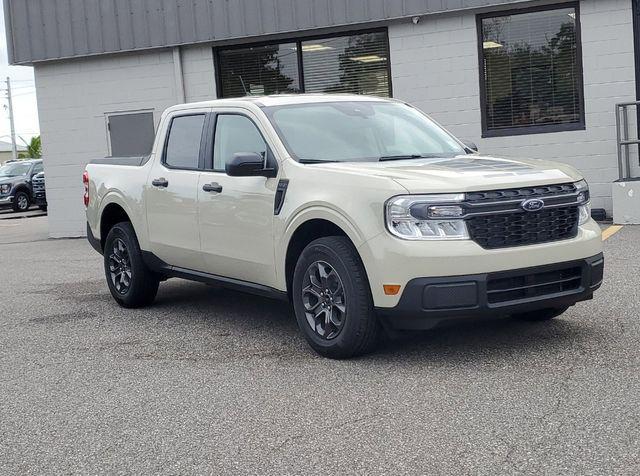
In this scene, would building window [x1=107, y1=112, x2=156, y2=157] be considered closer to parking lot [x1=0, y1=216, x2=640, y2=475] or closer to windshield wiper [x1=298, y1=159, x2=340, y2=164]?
parking lot [x1=0, y1=216, x2=640, y2=475]

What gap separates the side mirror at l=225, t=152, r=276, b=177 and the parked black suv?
73.2ft

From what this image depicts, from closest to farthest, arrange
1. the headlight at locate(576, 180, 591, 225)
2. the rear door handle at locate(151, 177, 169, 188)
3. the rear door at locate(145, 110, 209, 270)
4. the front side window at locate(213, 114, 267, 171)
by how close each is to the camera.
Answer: the headlight at locate(576, 180, 591, 225) → the front side window at locate(213, 114, 267, 171) → the rear door at locate(145, 110, 209, 270) → the rear door handle at locate(151, 177, 169, 188)

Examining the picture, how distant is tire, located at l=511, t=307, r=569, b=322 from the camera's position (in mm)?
6863

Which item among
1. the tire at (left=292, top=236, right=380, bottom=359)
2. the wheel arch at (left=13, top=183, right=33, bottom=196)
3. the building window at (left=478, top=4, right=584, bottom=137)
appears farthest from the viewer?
the wheel arch at (left=13, top=183, right=33, bottom=196)

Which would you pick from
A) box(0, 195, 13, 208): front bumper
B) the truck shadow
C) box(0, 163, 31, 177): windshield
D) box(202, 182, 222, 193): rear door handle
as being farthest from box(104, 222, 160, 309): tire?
box(0, 163, 31, 177): windshield

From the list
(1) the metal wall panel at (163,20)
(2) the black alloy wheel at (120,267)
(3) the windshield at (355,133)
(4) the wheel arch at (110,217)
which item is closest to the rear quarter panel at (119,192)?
(4) the wheel arch at (110,217)

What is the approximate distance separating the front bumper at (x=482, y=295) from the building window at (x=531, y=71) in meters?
8.13

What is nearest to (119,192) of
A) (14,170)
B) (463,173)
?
(463,173)

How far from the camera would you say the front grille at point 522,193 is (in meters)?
5.78

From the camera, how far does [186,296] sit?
9305 mm

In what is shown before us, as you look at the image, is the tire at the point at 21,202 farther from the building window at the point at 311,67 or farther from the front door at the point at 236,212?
the front door at the point at 236,212

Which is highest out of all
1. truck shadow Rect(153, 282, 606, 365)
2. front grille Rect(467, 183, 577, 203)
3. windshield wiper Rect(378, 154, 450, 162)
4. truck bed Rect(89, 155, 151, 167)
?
truck bed Rect(89, 155, 151, 167)

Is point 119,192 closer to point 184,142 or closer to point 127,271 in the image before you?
point 127,271

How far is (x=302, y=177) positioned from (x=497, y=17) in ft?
28.6
